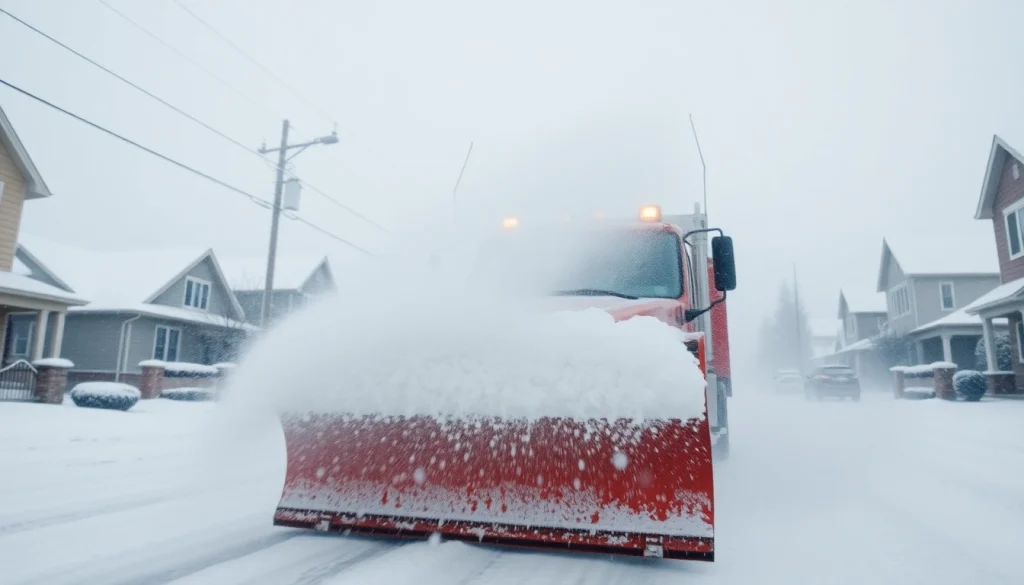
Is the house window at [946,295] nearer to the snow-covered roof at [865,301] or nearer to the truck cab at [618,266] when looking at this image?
the snow-covered roof at [865,301]

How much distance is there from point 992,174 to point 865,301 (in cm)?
2598

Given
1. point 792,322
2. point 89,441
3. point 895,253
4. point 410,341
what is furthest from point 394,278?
point 792,322

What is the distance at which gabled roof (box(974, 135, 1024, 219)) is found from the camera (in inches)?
815

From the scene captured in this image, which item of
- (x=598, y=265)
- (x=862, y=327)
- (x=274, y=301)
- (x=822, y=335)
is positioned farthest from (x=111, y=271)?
(x=822, y=335)

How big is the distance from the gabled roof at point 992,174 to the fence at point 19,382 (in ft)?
99.2

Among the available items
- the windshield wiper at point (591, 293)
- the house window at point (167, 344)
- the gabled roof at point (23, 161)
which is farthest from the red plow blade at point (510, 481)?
the house window at point (167, 344)

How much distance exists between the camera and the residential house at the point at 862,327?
129 ft

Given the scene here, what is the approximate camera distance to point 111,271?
27.0m

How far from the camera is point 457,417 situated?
3.37 m

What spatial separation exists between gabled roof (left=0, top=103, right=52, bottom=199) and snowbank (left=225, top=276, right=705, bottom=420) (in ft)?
63.3

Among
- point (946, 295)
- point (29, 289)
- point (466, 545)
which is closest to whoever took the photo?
point (466, 545)

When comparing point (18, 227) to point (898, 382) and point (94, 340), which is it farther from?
point (898, 382)

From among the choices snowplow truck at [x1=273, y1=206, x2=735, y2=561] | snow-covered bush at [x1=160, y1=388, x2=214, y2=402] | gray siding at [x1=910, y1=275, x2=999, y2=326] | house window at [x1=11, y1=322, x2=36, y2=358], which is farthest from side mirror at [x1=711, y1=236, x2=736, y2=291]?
gray siding at [x1=910, y1=275, x2=999, y2=326]

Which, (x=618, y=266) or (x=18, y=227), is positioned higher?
(x=18, y=227)
